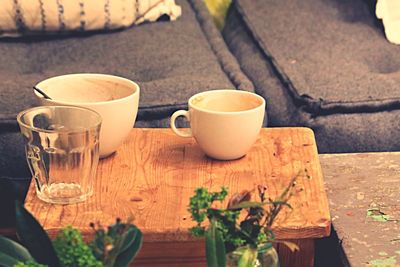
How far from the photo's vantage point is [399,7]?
1.86 metres

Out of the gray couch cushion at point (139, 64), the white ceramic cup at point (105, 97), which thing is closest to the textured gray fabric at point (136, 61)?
the gray couch cushion at point (139, 64)

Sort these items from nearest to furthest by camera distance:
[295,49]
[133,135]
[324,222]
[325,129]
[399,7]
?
1. [324,222]
2. [133,135]
3. [325,129]
4. [295,49]
5. [399,7]

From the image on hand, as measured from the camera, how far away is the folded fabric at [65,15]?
5.79 ft

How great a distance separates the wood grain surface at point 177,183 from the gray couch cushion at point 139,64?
0.93 feet

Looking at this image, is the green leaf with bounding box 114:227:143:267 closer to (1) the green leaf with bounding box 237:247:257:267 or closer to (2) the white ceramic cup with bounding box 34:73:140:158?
(1) the green leaf with bounding box 237:247:257:267

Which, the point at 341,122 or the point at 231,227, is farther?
the point at 341,122

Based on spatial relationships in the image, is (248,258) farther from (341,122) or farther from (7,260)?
(341,122)

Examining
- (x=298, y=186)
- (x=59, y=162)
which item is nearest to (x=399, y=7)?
(x=298, y=186)

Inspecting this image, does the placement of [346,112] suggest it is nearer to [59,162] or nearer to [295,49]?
[295,49]

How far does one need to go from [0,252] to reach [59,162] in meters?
0.29

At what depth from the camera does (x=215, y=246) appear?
73cm

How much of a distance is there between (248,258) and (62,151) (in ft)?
1.03

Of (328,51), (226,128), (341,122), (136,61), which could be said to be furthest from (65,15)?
(226,128)

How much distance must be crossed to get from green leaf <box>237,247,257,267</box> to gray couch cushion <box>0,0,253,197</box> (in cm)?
65
